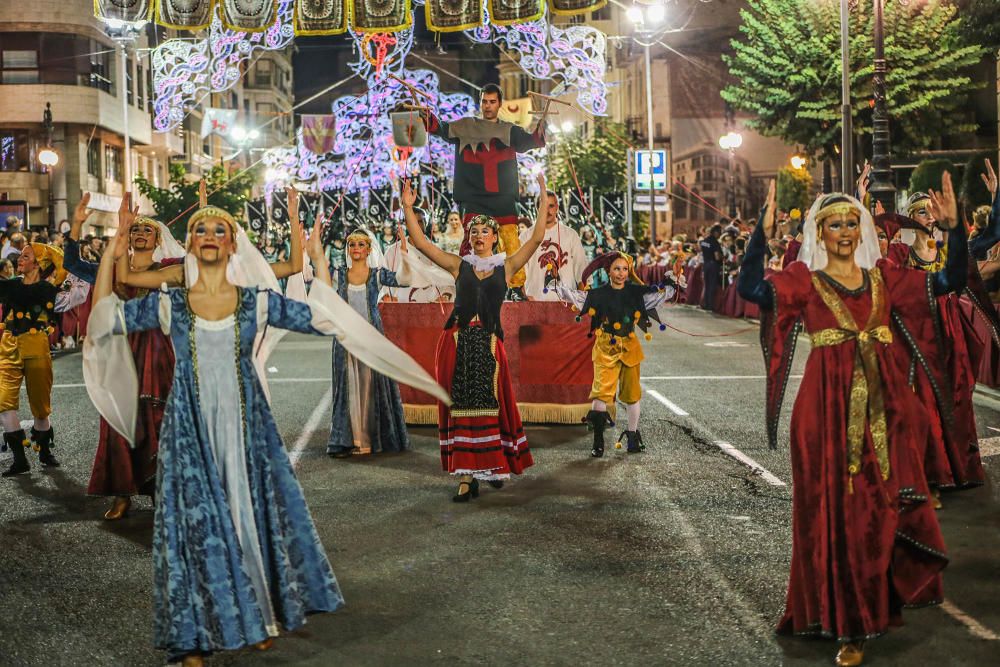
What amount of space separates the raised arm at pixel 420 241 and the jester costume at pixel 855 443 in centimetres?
317

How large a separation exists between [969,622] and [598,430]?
5258 mm

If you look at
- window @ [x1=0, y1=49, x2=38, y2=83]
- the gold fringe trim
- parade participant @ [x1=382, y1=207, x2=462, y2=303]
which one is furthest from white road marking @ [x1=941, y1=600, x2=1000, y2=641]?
window @ [x1=0, y1=49, x2=38, y2=83]

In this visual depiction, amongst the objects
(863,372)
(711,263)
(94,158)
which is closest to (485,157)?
(863,372)

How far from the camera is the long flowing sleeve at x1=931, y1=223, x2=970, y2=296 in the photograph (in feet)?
18.7

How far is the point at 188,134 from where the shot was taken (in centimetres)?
7019

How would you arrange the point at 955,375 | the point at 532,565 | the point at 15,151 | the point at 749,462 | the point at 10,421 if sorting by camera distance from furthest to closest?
the point at 15,151
the point at 10,421
the point at 749,462
the point at 955,375
the point at 532,565

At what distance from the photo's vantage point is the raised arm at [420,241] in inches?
335

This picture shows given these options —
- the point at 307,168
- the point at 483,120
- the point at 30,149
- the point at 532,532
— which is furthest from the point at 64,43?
the point at 532,532

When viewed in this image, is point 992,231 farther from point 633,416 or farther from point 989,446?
point 633,416

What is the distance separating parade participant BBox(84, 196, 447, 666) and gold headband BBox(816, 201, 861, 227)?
188cm

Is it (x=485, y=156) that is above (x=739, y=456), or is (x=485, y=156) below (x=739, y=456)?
above

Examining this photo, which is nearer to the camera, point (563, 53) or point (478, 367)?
point (478, 367)

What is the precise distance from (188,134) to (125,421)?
219 feet

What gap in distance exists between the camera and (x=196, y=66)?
1816 cm
